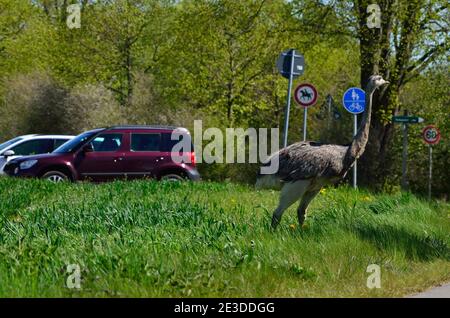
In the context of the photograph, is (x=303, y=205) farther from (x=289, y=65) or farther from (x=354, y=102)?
(x=354, y=102)

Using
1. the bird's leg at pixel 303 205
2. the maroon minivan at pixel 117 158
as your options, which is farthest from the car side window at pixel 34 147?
the bird's leg at pixel 303 205

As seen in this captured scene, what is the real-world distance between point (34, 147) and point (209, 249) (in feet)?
54.0

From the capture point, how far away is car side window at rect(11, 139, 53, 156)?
2333 centimetres

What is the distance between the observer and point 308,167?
1004cm

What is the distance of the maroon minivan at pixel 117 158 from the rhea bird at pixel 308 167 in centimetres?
990

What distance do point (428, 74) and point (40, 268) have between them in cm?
1994

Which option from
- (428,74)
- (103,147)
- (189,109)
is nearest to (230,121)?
(189,109)

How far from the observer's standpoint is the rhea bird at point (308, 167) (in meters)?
10.1

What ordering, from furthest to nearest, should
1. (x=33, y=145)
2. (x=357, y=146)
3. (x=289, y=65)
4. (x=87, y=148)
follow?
(x=33, y=145)
(x=87, y=148)
(x=289, y=65)
(x=357, y=146)

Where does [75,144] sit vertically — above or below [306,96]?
below

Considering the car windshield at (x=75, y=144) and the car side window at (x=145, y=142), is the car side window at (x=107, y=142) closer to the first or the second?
the car windshield at (x=75, y=144)

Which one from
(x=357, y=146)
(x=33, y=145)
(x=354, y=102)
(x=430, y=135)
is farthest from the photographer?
(x=430, y=135)

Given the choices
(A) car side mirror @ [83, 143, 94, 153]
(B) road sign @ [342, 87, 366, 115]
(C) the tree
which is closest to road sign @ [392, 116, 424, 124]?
(C) the tree

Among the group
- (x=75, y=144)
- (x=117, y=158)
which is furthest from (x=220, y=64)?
(x=75, y=144)
